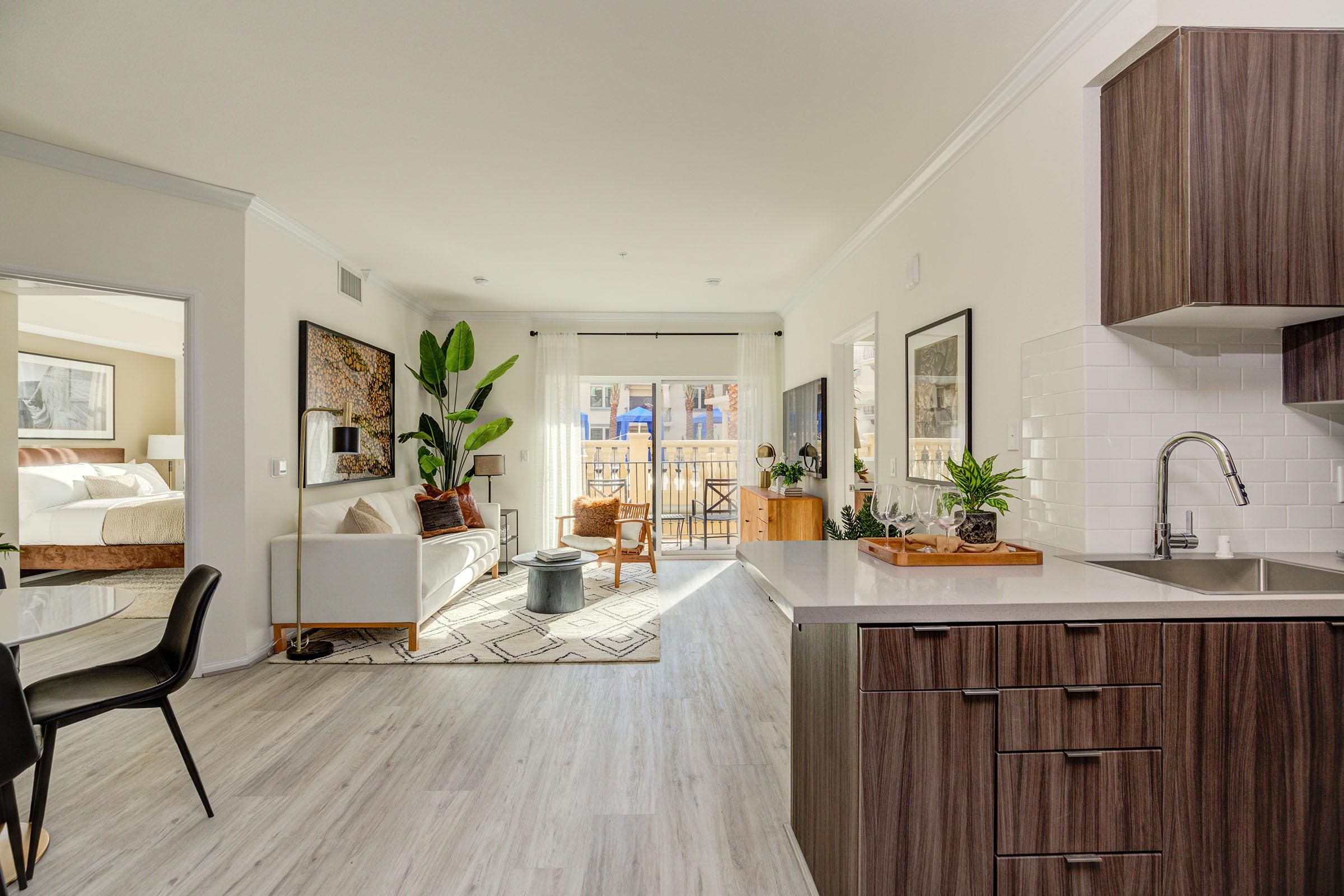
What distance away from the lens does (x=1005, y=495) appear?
257 cm

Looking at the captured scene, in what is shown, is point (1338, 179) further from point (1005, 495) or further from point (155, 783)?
point (155, 783)

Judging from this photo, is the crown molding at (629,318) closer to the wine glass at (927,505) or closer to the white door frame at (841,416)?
the white door frame at (841,416)

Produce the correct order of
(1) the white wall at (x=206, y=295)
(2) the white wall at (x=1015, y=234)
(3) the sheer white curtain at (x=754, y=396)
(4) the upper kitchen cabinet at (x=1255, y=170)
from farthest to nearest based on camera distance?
(3) the sheer white curtain at (x=754, y=396) → (1) the white wall at (x=206, y=295) → (2) the white wall at (x=1015, y=234) → (4) the upper kitchen cabinet at (x=1255, y=170)

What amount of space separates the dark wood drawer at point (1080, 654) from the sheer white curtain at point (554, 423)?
219 inches

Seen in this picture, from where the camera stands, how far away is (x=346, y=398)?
474 centimetres

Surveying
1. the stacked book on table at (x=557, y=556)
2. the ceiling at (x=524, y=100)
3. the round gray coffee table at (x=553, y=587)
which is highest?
the ceiling at (x=524, y=100)

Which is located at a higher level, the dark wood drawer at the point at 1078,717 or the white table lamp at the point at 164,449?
the white table lamp at the point at 164,449

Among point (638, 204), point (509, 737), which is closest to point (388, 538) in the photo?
point (509, 737)

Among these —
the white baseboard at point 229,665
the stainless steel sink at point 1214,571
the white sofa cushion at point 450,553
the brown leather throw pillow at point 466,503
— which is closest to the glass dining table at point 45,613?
the white baseboard at point 229,665

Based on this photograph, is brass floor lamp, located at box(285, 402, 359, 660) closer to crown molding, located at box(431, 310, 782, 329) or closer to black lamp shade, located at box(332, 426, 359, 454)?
black lamp shade, located at box(332, 426, 359, 454)

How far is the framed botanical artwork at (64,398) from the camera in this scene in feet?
19.7

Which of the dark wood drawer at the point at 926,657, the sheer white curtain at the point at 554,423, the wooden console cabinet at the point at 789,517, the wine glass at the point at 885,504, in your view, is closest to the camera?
the dark wood drawer at the point at 926,657

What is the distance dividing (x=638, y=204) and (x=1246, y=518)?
3088 mm

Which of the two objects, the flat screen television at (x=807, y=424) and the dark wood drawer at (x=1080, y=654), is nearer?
the dark wood drawer at (x=1080, y=654)
